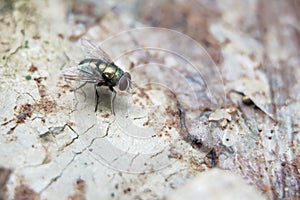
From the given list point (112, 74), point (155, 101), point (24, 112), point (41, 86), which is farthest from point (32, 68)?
point (155, 101)

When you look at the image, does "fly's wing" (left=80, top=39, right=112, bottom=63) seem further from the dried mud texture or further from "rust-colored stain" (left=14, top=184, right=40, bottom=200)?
"rust-colored stain" (left=14, top=184, right=40, bottom=200)

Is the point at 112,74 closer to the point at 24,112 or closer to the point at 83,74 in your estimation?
the point at 83,74

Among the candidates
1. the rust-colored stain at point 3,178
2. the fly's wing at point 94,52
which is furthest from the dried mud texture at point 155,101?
the fly's wing at point 94,52

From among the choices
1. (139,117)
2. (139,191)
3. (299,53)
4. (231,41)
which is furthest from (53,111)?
(299,53)

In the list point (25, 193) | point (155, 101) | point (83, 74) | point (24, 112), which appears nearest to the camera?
point (25, 193)

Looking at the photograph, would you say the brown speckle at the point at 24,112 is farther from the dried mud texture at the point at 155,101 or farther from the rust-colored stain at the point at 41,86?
the rust-colored stain at the point at 41,86

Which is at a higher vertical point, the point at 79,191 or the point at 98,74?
the point at 98,74

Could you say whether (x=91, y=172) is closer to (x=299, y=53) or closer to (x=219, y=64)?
(x=219, y=64)

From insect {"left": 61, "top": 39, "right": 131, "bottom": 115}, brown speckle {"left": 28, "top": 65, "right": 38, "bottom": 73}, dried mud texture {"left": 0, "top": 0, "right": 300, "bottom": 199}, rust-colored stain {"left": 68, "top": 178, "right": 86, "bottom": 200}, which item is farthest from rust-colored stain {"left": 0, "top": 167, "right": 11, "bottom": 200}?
brown speckle {"left": 28, "top": 65, "right": 38, "bottom": 73}
